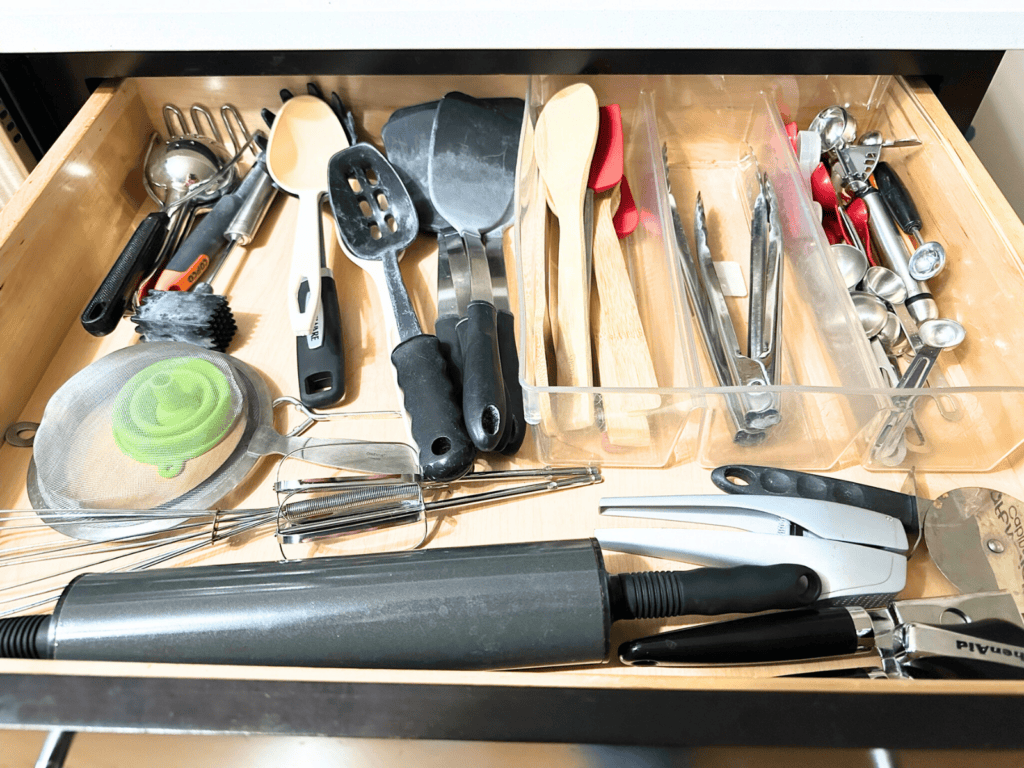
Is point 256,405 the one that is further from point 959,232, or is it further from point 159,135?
point 959,232

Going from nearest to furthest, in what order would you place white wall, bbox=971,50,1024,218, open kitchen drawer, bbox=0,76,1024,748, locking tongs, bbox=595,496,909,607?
1. open kitchen drawer, bbox=0,76,1024,748
2. locking tongs, bbox=595,496,909,607
3. white wall, bbox=971,50,1024,218

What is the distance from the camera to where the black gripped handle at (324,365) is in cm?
53

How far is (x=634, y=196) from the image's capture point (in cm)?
66

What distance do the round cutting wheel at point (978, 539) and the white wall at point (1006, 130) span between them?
567mm

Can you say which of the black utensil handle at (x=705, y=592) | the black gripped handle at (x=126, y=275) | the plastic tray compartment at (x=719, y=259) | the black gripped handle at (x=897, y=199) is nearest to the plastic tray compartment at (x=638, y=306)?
the plastic tray compartment at (x=719, y=259)

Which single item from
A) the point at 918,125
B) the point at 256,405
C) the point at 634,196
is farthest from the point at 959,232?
the point at 256,405

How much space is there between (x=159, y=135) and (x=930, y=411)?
0.76 m

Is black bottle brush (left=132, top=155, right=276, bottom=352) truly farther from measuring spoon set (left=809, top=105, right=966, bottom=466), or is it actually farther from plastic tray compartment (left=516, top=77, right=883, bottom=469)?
measuring spoon set (left=809, top=105, right=966, bottom=466)

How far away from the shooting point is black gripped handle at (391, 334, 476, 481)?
46 centimetres

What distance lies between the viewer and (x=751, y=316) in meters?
0.55

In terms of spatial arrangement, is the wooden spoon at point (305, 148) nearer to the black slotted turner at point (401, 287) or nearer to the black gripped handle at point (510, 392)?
the black slotted turner at point (401, 287)

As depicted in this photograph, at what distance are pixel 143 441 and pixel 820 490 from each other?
482 millimetres

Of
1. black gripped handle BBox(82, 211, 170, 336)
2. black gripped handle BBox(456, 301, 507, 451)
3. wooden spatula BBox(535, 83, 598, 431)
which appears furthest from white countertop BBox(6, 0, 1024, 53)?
black gripped handle BBox(456, 301, 507, 451)

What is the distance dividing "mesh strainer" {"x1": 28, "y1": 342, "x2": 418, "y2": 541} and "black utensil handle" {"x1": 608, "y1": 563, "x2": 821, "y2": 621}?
18cm
